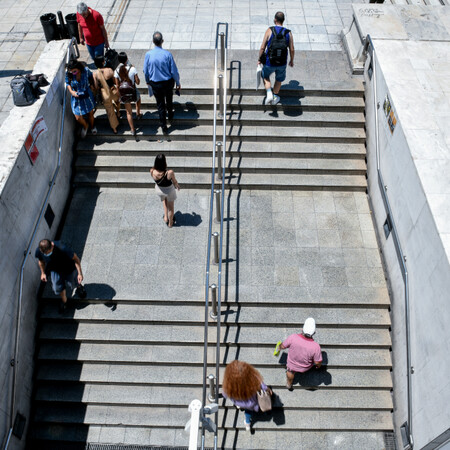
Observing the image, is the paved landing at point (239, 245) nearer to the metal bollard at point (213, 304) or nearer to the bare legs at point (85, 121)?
the metal bollard at point (213, 304)

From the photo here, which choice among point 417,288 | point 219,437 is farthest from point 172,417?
point 417,288

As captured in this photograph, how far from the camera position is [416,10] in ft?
31.1

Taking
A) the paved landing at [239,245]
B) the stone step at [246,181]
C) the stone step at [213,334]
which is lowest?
the stone step at [213,334]

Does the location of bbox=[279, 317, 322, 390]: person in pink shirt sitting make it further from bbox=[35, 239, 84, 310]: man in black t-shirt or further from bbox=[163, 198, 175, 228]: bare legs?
bbox=[35, 239, 84, 310]: man in black t-shirt

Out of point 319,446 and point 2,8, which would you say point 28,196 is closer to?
point 319,446

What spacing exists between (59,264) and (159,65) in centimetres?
420

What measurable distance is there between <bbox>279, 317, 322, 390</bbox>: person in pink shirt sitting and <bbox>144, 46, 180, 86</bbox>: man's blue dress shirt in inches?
211

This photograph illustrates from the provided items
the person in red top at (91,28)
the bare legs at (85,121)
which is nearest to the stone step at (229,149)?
the bare legs at (85,121)

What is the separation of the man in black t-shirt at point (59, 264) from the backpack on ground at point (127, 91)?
3.38 metres

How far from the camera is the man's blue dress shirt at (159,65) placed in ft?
26.7

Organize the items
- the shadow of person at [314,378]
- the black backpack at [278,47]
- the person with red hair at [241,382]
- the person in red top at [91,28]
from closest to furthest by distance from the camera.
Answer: the person with red hair at [241,382], the shadow of person at [314,378], the black backpack at [278,47], the person in red top at [91,28]

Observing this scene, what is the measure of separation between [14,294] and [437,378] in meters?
6.42

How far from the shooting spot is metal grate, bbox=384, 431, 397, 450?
22.4 feet

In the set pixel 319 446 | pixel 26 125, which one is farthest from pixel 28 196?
pixel 319 446
